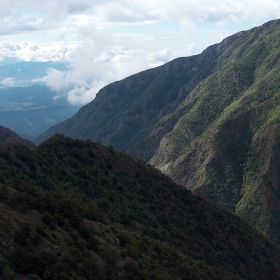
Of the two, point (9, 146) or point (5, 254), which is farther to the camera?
point (9, 146)

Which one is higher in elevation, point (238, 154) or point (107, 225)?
point (107, 225)

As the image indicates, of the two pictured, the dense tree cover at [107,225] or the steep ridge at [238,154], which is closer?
the dense tree cover at [107,225]

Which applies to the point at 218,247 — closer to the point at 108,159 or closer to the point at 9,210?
the point at 108,159

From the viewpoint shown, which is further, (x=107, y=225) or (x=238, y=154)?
(x=238, y=154)

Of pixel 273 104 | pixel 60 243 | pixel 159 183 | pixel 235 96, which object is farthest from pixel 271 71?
pixel 60 243

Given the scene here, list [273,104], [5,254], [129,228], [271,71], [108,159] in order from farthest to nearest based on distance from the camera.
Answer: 1. [271,71]
2. [273,104]
3. [108,159]
4. [129,228]
5. [5,254]
